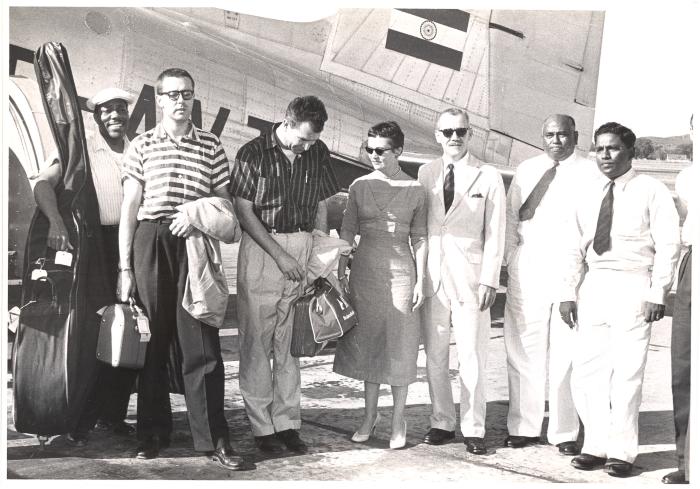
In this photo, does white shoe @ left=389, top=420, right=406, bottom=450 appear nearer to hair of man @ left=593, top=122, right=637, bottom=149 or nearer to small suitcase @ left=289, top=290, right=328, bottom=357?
small suitcase @ left=289, top=290, right=328, bottom=357

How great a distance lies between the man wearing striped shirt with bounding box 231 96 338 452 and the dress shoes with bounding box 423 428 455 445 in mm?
707

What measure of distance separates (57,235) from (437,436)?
2311 mm

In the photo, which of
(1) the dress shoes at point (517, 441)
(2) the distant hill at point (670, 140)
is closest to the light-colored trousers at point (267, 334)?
(1) the dress shoes at point (517, 441)

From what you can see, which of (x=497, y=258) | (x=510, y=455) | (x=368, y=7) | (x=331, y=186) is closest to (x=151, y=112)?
(x=368, y=7)

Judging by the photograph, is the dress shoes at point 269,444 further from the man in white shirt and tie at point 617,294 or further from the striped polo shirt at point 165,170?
the man in white shirt and tie at point 617,294

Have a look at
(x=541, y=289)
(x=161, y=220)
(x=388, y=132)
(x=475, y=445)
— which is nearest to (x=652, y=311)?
(x=541, y=289)

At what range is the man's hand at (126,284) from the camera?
132 inches

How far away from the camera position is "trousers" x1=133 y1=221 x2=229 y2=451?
11.1 feet

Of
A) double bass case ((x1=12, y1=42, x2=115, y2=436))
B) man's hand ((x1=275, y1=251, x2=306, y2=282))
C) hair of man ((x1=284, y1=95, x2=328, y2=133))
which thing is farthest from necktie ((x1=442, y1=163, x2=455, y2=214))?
double bass case ((x1=12, y1=42, x2=115, y2=436))

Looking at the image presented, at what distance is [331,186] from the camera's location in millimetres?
3734

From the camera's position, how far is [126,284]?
3.34 m

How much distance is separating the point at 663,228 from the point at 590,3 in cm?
157

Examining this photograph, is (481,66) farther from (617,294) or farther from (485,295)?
(617,294)

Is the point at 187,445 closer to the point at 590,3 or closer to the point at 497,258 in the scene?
the point at 497,258
